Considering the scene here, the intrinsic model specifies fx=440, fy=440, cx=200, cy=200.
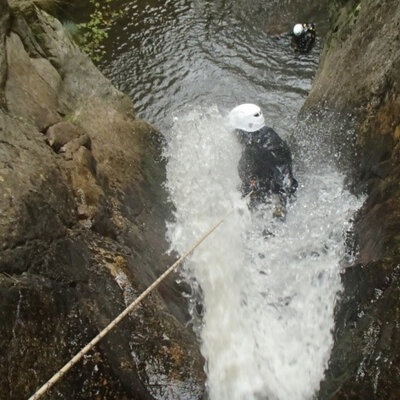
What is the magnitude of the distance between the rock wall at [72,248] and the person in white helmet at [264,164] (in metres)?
1.35

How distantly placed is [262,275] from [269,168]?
1.48 metres

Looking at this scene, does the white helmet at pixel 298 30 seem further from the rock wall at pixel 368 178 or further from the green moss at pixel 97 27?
the green moss at pixel 97 27

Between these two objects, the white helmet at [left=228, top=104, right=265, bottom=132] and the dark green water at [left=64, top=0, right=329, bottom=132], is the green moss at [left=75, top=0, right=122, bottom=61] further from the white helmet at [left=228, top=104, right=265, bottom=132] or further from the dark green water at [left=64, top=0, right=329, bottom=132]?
the white helmet at [left=228, top=104, right=265, bottom=132]

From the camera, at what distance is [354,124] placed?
5.96 metres

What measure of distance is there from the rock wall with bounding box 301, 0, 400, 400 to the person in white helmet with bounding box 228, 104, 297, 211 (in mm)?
863

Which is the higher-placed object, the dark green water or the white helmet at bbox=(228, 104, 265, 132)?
the white helmet at bbox=(228, 104, 265, 132)

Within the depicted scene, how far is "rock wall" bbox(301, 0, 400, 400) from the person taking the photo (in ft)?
11.6

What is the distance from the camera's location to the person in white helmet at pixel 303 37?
9.51 m

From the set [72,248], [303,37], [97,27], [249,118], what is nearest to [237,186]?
[249,118]

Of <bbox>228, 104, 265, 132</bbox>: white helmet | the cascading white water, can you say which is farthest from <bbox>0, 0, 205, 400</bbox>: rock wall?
<bbox>228, 104, 265, 132</bbox>: white helmet

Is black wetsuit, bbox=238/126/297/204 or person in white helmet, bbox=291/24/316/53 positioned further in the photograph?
person in white helmet, bbox=291/24/316/53

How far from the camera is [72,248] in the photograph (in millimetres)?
3848

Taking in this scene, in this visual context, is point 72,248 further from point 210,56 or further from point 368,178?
point 210,56

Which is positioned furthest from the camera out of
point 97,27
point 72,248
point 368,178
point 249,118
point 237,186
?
point 97,27
